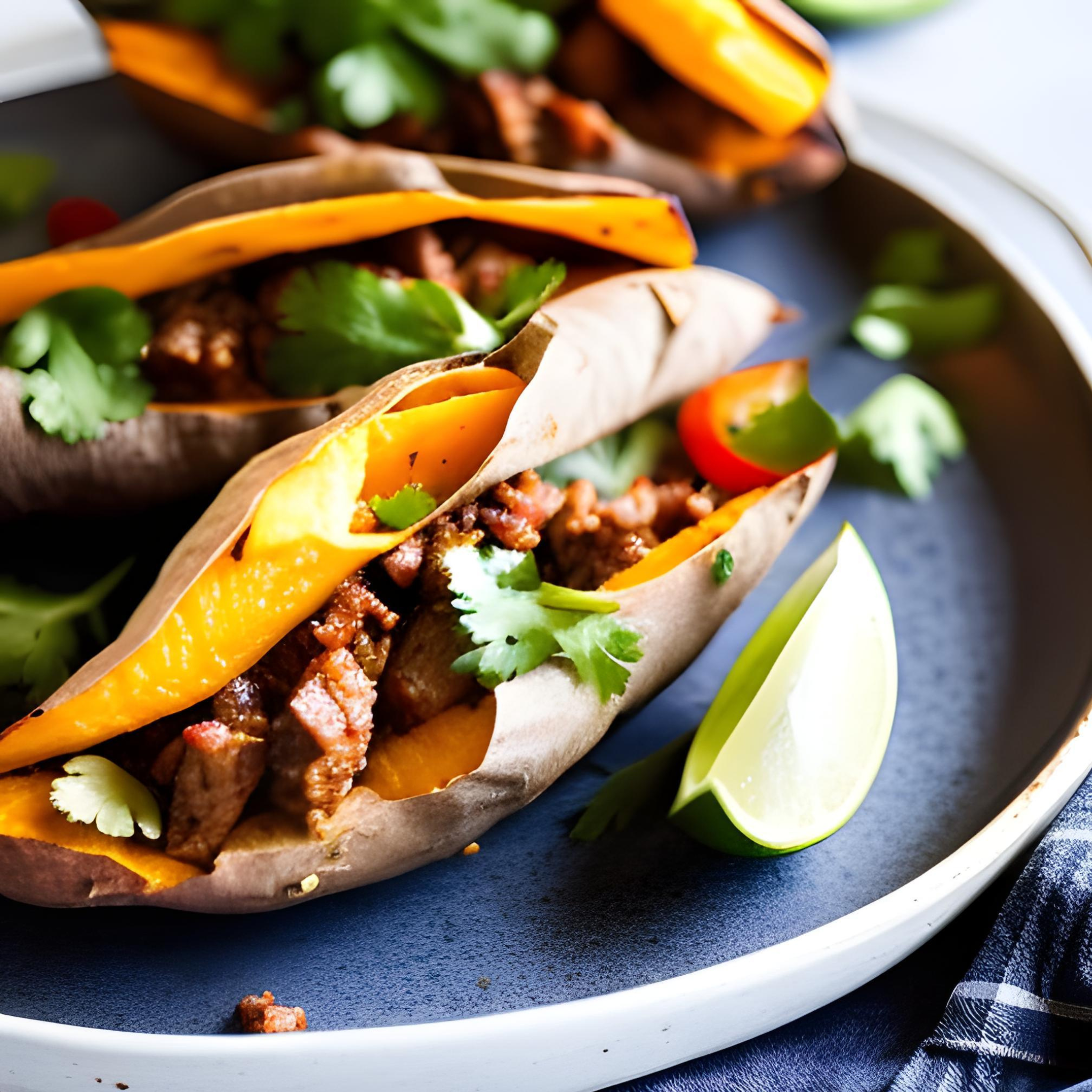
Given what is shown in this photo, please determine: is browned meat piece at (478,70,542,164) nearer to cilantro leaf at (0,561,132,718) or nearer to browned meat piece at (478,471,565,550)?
browned meat piece at (478,471,565,550)

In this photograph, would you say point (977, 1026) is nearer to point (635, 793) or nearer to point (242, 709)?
point (635, 793)

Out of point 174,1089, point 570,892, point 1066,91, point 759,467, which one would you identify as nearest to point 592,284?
point 759,467

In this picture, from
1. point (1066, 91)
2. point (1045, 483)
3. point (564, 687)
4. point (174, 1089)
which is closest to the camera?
point (174, 1089)

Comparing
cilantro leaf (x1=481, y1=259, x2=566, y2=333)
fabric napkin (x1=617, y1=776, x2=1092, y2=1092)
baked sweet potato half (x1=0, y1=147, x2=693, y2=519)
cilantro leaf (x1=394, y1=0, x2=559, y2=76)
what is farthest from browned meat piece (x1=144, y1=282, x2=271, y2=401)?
fabric napkin (x1=617, y1=776, x2=1092, y2=1092)

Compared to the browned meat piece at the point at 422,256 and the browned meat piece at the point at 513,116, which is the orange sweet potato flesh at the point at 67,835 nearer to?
the browned meat piece at the point at 422,256

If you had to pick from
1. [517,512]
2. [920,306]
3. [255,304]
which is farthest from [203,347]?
[920,306]

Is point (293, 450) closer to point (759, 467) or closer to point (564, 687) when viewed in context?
point (564, 687)

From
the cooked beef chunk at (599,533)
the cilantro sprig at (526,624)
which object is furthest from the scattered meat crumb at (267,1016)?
the cooked beef chunk at (599,533)
